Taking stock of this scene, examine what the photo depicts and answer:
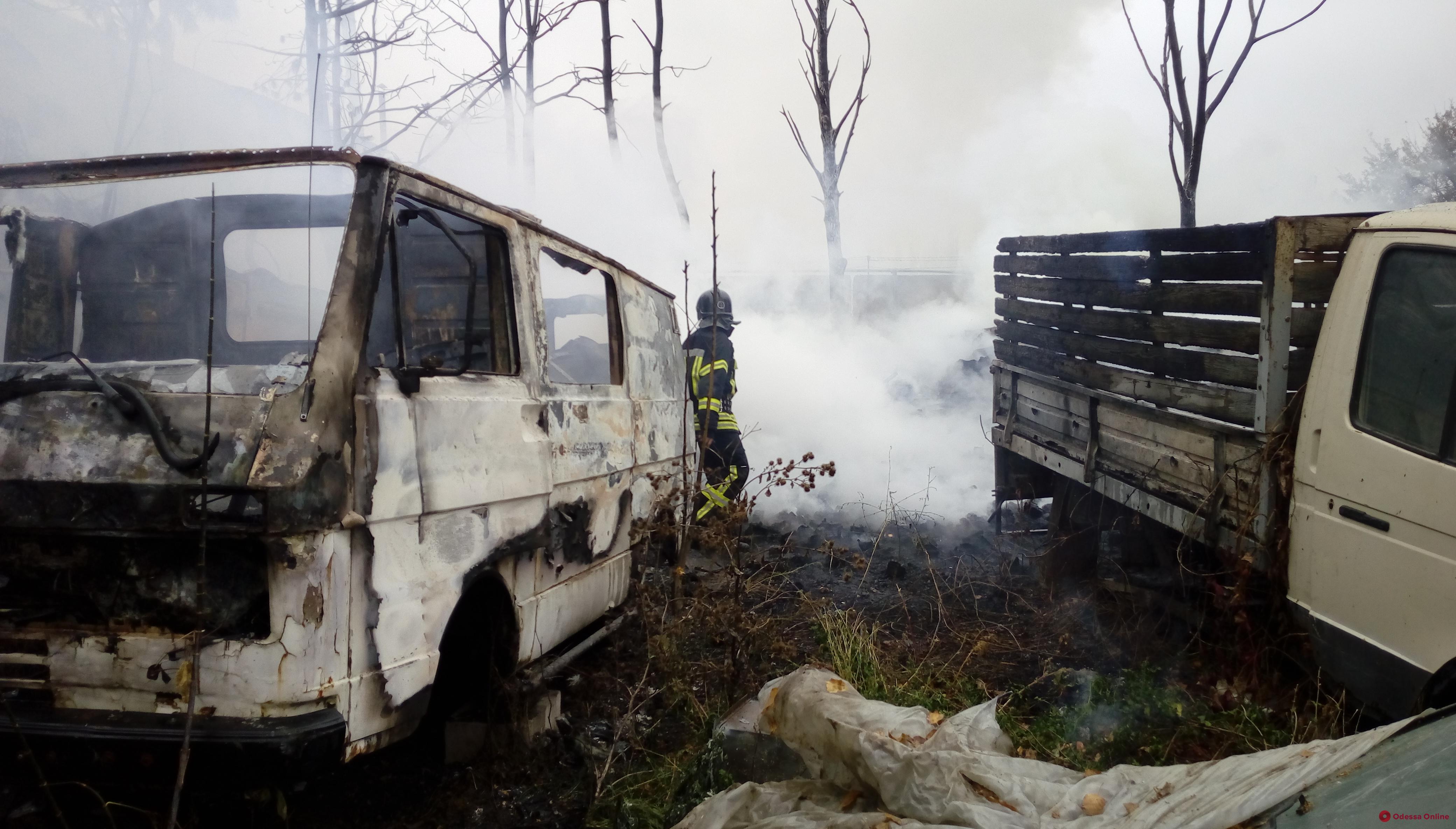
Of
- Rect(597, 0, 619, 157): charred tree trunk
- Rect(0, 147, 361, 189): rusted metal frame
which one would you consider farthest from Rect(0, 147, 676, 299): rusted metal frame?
Rect(597, 0, 619, 157): charred tree trunk

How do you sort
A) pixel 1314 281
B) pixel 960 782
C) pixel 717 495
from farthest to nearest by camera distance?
pixel 717 495 → pixel 1314 281 → pixel 960 782

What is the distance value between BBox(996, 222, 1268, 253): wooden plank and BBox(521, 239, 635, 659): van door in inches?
104

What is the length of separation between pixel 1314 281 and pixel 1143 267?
112 cm

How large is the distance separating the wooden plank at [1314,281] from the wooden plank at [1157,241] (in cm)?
18

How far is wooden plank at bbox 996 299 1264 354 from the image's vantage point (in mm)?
3643

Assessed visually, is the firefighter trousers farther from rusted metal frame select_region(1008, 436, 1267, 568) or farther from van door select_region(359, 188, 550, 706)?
van door select_region(359, 188, 550, 706)

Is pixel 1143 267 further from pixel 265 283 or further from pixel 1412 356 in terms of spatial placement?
pixel 265 283

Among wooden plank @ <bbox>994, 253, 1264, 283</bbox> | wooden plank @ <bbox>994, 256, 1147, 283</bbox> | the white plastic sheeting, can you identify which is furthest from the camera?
wooden plank @ <bbox>994, 256, 1147, 283</bbox>

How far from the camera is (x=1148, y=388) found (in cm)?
424

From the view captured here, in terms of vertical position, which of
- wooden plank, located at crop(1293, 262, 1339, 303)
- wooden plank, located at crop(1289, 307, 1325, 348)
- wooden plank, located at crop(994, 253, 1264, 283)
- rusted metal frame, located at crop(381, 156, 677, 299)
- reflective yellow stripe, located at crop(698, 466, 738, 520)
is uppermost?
rusted metal frame, located at crop(381, 156, 677, 299)

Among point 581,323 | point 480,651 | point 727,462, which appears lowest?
point 480,651

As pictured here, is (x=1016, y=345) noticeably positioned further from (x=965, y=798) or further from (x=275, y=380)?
(x=275, y=380)

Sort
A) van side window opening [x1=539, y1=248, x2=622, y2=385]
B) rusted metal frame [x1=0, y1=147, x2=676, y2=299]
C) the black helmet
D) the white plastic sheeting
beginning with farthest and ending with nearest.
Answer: the black helmet < van side window opening [x1=539, y1=248, x2=622, y2=385] < rusted metal frame [x1=0, y1=147, x2=676, y2=299] < the white plastic sheeting

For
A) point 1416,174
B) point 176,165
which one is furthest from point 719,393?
point 1416,174
